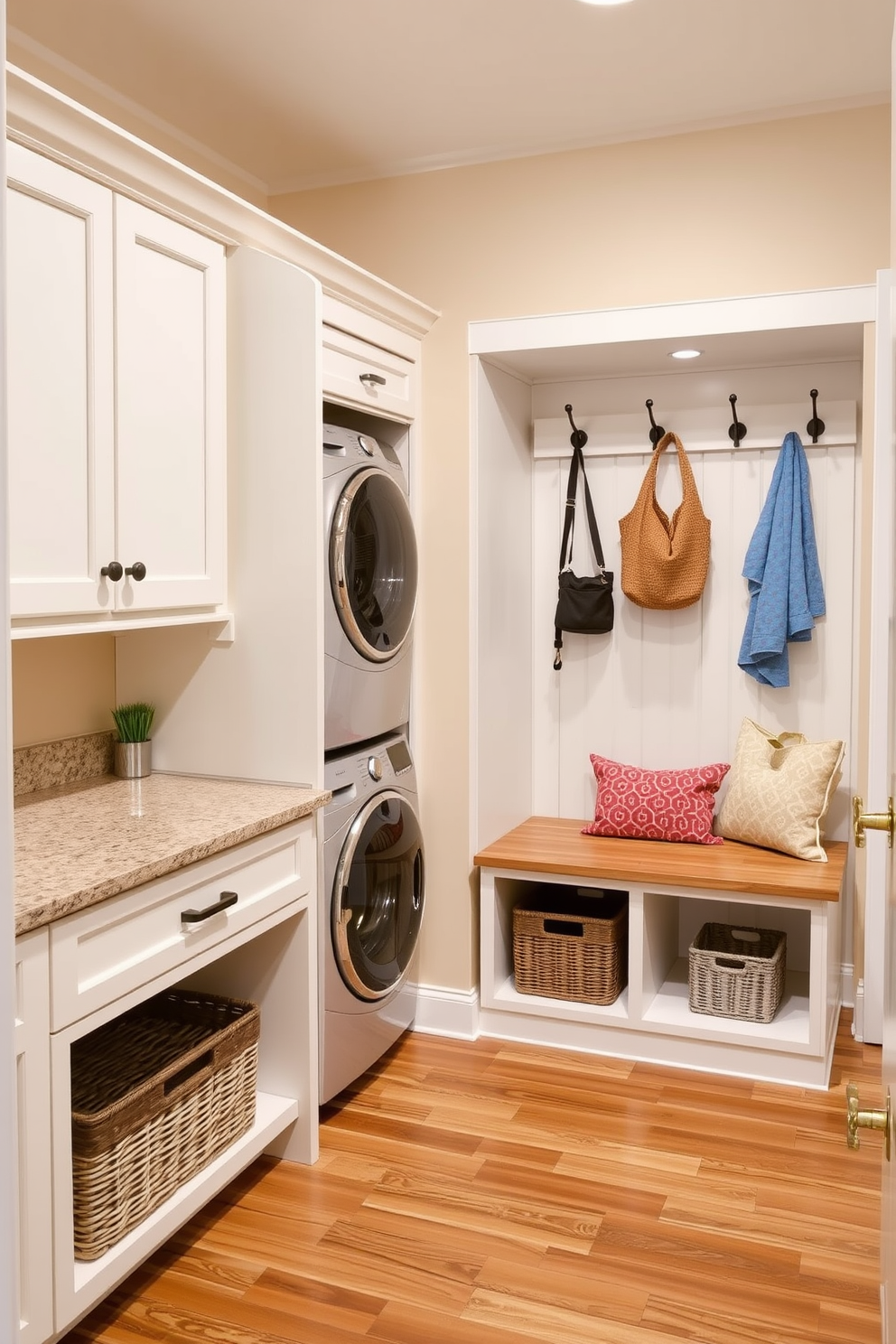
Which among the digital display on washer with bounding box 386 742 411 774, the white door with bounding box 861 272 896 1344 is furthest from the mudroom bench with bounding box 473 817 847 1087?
the digital display on washer with bounding box 386 742 411 774

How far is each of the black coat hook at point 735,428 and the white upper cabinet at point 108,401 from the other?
1.66m

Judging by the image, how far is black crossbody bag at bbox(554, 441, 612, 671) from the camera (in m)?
3.54

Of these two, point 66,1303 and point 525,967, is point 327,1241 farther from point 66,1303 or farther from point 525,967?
point 525,967

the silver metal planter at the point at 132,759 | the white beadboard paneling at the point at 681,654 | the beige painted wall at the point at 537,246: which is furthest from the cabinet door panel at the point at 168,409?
the white beadboard paneling at the point at 681,654

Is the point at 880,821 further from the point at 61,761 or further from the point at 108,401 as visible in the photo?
the point at 61,761

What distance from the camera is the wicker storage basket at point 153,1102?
Result: 6.15 ft

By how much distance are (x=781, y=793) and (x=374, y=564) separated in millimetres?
1331

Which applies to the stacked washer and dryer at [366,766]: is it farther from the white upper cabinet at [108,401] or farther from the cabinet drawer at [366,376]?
the white upper cabinet at [108,401]

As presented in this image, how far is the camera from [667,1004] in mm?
3158

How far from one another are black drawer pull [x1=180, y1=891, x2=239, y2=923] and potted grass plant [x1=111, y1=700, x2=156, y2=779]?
1.97ft

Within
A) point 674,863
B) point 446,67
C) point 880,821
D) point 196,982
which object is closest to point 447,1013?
point 674,863

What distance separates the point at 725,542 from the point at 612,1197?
1951 millimetres

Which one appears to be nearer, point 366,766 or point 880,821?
point 880,821

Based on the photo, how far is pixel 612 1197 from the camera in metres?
2.39
